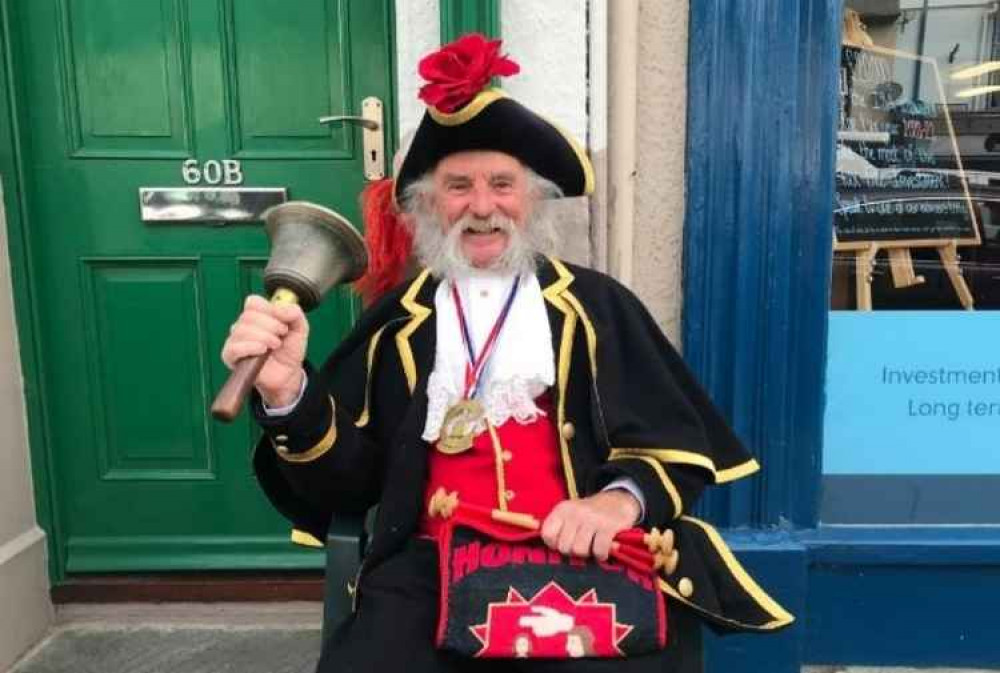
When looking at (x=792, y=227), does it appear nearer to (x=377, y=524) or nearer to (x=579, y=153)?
(x=579, y=153)

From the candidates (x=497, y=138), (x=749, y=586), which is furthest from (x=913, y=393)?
(x=497, y=138)

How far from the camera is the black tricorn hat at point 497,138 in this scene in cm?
167

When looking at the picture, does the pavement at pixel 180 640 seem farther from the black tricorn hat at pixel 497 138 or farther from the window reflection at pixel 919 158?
the window reflection at pixel 919 158

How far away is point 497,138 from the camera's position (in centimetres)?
171

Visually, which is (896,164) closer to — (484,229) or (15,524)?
(484,229)

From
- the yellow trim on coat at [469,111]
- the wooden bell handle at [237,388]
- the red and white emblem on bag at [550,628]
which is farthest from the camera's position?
the yellow trim on coat at [469,111]

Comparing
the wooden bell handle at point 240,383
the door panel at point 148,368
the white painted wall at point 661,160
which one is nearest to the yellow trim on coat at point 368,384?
the wooden bell handle at point 240,383

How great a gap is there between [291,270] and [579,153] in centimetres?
66

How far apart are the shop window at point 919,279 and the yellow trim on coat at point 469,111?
121 centimetres

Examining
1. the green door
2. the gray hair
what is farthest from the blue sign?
the green door

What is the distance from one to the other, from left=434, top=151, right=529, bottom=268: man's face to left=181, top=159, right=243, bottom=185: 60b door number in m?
1.06

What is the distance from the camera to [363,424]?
1.78 m

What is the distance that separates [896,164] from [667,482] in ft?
4.44

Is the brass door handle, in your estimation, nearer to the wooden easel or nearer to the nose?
the nose
